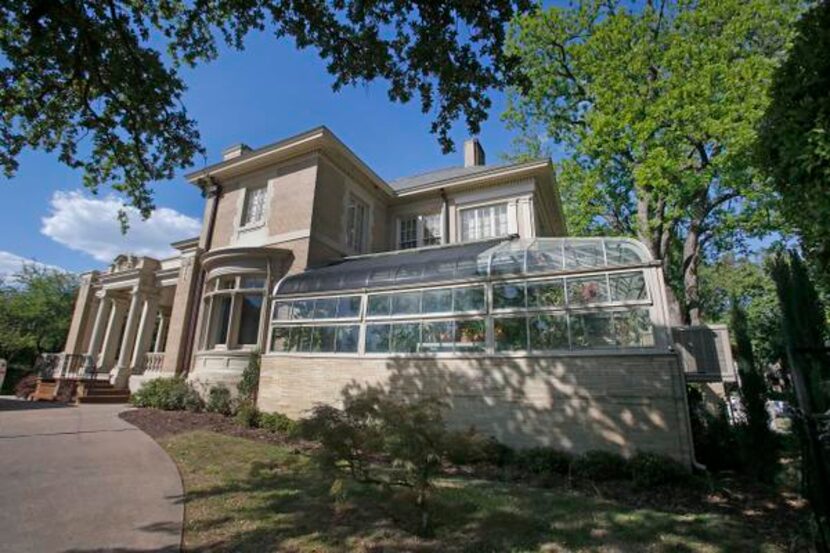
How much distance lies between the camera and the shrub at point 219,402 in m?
13.4

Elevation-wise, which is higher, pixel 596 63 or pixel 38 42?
pixel 596 63

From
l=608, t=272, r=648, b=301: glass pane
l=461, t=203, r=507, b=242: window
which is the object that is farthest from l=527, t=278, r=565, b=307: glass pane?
l=461, t=203, r=507, b=242: window

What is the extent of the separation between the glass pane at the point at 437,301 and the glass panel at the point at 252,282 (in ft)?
23.2

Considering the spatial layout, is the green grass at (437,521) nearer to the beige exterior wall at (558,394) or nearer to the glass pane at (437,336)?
the beige exterior wall at (558,394)

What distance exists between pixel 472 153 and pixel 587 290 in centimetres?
1505

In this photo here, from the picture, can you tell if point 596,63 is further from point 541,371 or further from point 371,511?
point 371,511

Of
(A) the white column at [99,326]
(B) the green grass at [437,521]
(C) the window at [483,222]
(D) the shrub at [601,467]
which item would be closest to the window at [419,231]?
(C) the window at [483,222]

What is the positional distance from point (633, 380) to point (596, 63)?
14.1m

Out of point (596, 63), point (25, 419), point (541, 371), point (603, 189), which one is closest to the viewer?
point (541, 371)

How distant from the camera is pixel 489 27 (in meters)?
5.92

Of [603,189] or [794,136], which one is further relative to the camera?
[603,189]

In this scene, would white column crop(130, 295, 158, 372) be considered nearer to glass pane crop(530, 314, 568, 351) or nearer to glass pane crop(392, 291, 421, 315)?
glass pane crop(392, 291, 421, 315)

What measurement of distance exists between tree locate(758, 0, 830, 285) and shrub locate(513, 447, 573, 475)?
556 centimetres

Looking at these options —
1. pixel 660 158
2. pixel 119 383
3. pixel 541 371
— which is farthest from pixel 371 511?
pixel 119 383
